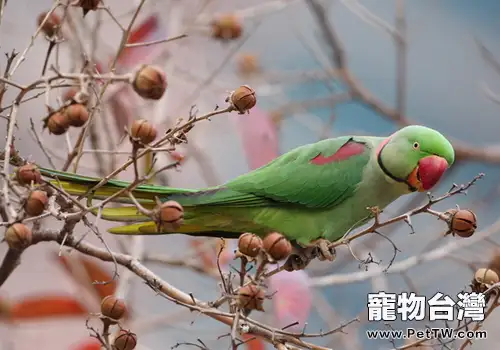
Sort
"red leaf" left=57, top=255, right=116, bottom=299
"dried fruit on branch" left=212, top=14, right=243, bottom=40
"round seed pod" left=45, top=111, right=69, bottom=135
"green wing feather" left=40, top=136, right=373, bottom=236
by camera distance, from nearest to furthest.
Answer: "round seed pod" left=45, top=111, right=69, bottom=135
"green wing feather" left=40, top=136, right=373, bottom=236
"dried fruit on branch" left=212, top=14, right=243, bottom=40
"red leaf" left=57, top=255, right=116, bottom=299

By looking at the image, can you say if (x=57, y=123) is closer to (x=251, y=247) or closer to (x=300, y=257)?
(x=251, y=247)

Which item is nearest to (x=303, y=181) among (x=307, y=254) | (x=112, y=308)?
(x=307, y=254)

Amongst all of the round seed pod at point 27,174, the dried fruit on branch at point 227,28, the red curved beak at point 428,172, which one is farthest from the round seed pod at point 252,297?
the dried fruit on branch at point 227,28

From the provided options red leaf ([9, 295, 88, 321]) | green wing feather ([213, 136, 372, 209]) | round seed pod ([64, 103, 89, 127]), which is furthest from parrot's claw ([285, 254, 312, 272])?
red leaf ([9, 295, 88, 321])

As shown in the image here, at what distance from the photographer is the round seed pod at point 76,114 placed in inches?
42.4

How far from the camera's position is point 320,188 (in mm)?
1594

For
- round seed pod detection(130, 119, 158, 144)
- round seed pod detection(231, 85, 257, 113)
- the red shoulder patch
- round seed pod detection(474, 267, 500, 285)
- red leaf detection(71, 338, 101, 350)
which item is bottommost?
round seed pod detection(474, 267, 500, 285)

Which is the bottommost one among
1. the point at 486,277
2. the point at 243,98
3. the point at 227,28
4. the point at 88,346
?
the point at 486,277

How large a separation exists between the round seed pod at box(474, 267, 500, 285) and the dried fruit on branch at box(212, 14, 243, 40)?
93 cm

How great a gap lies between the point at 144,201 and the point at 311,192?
14.9 inches

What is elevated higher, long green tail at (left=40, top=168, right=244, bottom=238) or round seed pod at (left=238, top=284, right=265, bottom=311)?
long green tail at (left=40, top=168, right=244, bottom=238)

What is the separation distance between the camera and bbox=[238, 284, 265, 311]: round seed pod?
40.2 inches

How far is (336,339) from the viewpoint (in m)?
2.51

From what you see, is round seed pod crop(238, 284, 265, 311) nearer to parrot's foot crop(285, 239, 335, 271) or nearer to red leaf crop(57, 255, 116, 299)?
parrot's foot crop(285, 239, 335, 271)
